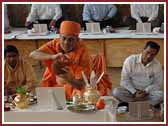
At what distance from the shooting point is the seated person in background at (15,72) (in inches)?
97.5

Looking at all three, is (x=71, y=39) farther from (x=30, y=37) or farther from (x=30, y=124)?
(x=30, y=124)

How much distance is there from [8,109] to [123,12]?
716mm

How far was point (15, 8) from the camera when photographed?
2461 mm

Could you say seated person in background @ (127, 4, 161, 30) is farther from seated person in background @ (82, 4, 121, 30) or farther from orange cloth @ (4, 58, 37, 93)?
orange cloth @ (4, 58, 37, 93)

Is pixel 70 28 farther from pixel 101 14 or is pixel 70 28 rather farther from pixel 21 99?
pixel 21 99

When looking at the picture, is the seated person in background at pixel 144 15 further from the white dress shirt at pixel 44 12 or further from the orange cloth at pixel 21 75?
the orange cloth at pixel 21 75

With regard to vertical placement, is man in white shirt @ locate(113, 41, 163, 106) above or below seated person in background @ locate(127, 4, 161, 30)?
below

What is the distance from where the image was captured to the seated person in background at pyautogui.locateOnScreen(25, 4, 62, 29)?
245 centimetres

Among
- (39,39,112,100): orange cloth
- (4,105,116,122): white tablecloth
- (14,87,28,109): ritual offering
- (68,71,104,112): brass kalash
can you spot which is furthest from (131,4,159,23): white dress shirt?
(14,87,28,109): ritual offering

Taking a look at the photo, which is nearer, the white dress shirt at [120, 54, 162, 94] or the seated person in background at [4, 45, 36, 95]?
the seated person in background at [4, 45, 36, 95]

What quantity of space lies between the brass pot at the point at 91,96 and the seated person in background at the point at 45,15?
14.1 inches

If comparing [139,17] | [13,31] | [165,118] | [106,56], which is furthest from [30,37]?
[165,118]

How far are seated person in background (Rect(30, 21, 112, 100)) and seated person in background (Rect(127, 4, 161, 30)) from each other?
0.89 feet

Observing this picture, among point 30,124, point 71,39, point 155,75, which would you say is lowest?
point 30,124
